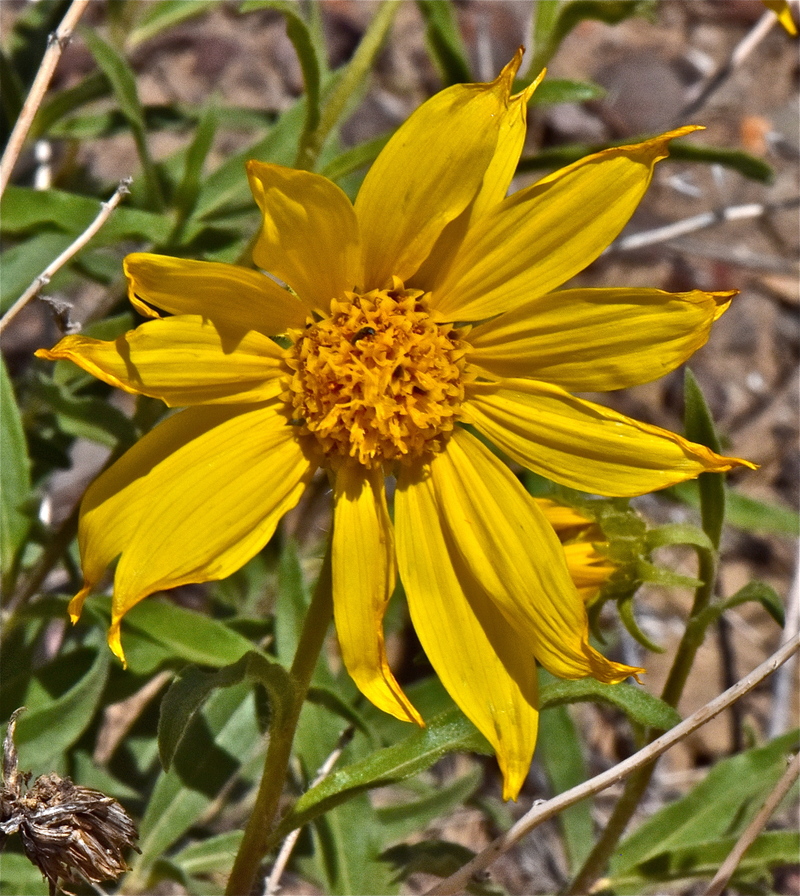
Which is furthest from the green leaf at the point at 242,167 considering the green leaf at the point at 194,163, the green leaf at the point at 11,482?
the green leaf at the point at 11,482

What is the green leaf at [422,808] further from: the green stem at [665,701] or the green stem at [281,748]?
the green stem at [281,748]

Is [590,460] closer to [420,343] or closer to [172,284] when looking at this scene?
[420,343]

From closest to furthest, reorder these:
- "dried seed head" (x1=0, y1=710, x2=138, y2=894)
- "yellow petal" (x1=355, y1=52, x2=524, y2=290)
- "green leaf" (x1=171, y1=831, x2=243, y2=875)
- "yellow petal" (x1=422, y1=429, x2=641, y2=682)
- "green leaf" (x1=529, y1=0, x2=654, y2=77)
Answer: "dried seed head" (x1=0, y1=710, x2=138, y2=894)
"yellow petal" (x1=355, y1=52, x2=524, y2=290)
"yellow petal" (x1=422, y1=429, x2=641, y2=682)
"green leaf" (x1=529, y1=0, x2=654, y2=77)
"green leaf" (x1=171, y1=831, x2=243, y2=875)

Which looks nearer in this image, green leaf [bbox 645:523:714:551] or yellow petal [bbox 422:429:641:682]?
yellow petal [bbox 422:429:641:682]

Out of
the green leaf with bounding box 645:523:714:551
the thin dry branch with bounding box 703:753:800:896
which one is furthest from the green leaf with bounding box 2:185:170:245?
the thin dry branch with bounding box 703:753:800:896

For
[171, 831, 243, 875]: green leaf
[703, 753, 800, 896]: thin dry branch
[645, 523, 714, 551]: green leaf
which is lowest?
[171, 831, 243, 875]: green leaf

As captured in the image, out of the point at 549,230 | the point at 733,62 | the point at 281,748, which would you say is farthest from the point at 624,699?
the point at 733,62

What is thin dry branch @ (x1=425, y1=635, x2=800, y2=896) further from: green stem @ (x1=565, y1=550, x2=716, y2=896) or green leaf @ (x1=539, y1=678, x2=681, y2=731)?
green stem @ (x1=565, y1=550, x2=716, y2=896)
